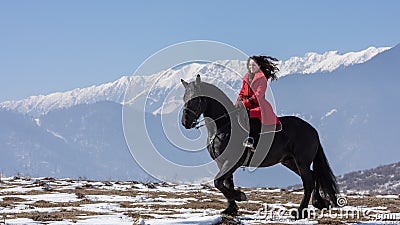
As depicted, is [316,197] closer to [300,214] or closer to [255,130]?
[300,214]

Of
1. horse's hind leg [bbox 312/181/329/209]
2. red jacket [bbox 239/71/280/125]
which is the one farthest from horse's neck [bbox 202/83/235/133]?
horse's hind leg [bbox 312/181/329/209]

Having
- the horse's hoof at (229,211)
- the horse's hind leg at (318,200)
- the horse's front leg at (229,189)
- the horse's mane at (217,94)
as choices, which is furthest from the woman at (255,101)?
the horse's hind leg at (318,200)

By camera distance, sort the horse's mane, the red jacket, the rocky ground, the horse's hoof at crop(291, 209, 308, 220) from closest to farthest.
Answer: the rocky ground → the horse's mane → the red jacket → the horse's hoof at crop(291, 209, 308, 220)

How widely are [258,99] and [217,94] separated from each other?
109cm

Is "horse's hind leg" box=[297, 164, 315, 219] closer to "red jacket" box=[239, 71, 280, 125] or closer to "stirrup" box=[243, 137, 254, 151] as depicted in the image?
"red jacket" box=[239, 71, 280, 125]

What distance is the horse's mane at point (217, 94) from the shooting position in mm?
15172

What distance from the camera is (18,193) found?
22062mm

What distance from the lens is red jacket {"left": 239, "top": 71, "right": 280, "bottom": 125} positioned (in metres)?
15.4

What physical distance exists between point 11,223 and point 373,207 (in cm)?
1318

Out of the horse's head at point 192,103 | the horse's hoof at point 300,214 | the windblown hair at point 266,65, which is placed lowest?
the horse's hoof at point 300,214

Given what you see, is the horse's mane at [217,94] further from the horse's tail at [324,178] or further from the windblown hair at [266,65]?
the horse's tail at [324,178]

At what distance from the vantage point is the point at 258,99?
1532cm

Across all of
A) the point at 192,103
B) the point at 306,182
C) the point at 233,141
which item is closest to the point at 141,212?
the point at 233,141

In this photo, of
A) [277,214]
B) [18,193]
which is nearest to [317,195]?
[277,214]
